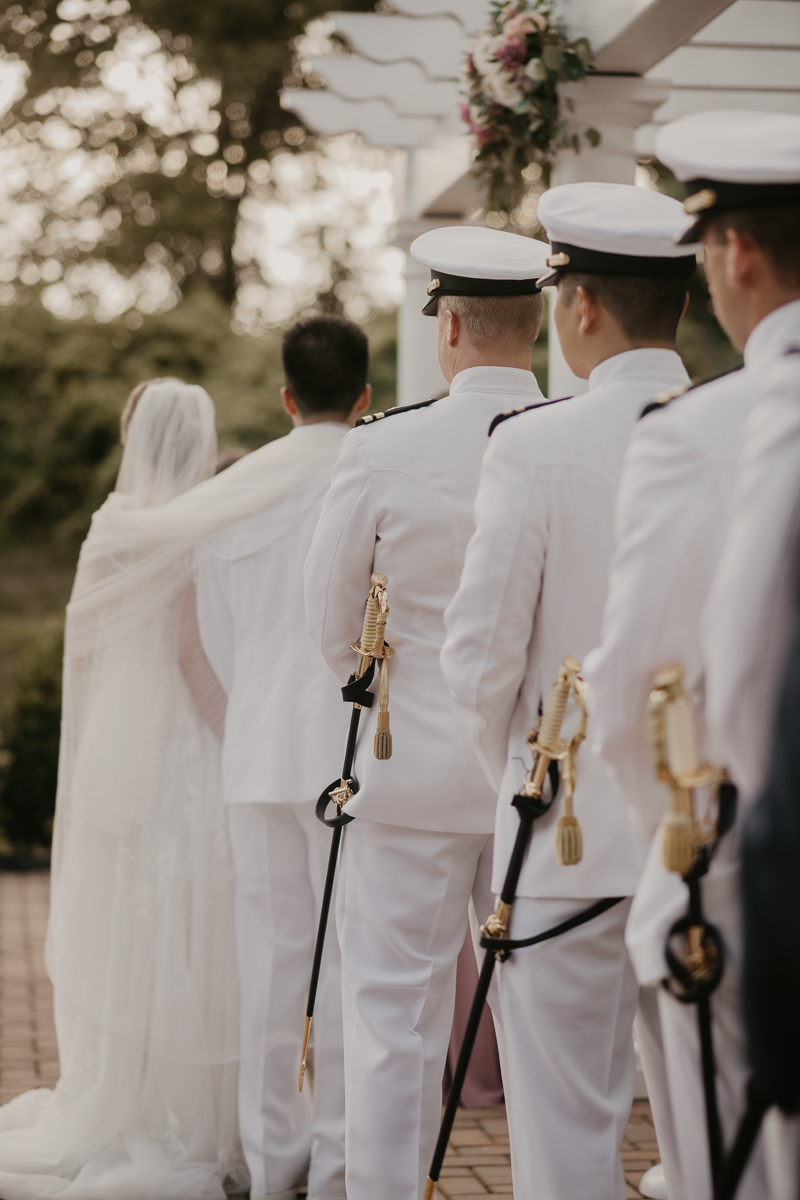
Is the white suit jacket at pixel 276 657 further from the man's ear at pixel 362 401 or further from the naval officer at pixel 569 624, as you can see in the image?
the naval officer at pixel 569 624

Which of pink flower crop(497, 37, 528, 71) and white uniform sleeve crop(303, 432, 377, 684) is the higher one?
pink flower crop(497, 37, 528, 71)

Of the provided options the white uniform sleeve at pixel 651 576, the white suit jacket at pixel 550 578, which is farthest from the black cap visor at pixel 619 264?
the white uniform sleeve at pixel 651 576

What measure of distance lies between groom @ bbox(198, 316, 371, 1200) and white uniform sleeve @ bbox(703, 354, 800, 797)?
1990 mm

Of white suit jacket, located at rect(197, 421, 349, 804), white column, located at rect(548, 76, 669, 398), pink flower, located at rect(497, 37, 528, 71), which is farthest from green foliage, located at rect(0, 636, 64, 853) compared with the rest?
pink flower, located at rect(497, 37, 528, 71)

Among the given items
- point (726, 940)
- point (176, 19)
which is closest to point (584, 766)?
point (726, 940)

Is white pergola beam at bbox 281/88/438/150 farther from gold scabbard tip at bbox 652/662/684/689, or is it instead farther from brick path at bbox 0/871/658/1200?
gold scabbard tip at bbox 652/662/684/689

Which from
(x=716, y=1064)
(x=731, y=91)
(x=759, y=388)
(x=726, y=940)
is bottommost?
(x=716, y=1064)

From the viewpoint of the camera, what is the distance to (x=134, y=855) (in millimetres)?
3744

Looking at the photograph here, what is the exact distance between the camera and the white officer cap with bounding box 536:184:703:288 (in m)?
2.16

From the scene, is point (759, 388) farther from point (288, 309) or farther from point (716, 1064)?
point (288, 309)

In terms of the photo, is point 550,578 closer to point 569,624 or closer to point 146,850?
point 569,624

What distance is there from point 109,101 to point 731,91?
12.6 metres

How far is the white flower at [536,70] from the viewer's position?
396cm

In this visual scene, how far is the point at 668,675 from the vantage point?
1.70 meters
